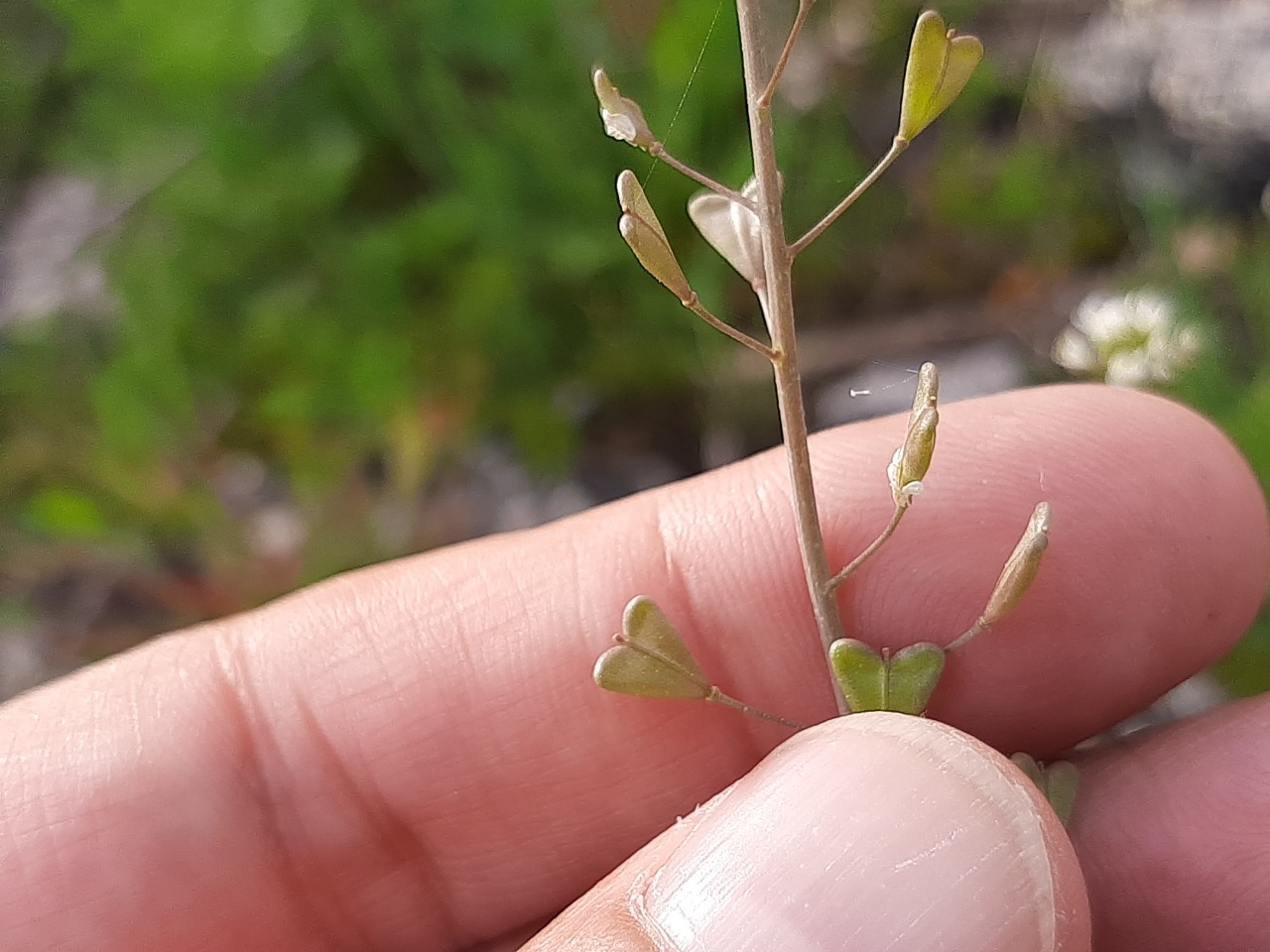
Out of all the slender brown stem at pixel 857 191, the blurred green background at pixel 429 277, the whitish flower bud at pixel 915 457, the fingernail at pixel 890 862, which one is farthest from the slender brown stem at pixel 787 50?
the blurred green background at pixel 429 277

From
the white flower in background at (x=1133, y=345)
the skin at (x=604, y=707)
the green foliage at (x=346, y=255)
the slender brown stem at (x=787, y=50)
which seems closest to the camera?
the slender brown stem at (x=787, y=50)

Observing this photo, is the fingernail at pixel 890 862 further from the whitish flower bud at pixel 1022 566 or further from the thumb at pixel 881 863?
the whitish flower bud at pixel 1022 566

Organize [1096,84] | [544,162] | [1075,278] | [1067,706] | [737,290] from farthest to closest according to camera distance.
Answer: [1096,84] → [1075,278] → [737,290] → [544,162] → [1067,706]

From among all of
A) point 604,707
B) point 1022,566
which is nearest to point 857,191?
point 1022,566

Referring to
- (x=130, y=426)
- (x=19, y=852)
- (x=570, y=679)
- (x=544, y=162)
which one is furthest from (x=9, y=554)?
(x=570, y=679)

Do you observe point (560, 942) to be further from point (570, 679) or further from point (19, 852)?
point (19, 852)

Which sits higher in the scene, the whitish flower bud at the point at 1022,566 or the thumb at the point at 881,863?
the whitish flower bud at the point at 1022,566

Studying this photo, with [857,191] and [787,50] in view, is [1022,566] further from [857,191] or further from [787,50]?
[787,50]

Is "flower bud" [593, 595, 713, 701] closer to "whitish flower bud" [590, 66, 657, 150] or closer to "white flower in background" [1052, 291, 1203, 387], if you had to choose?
"whitish flower bud" [590, 66, 657, 150]
